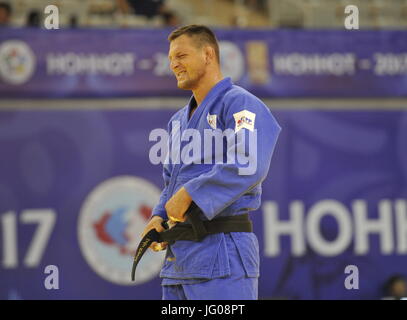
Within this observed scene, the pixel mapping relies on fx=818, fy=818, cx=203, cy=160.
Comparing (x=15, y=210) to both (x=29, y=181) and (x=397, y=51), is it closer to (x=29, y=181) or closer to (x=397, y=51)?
(x=29, y=181)

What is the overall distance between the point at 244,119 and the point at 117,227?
553 cm

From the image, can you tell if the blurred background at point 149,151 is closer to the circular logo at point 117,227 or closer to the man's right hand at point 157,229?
the circular logo at point 117,227

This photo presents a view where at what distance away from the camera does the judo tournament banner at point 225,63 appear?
9.20 m

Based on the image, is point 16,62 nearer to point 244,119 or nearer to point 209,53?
point 209,53

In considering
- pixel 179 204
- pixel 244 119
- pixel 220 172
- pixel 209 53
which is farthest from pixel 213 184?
pixel 209 53

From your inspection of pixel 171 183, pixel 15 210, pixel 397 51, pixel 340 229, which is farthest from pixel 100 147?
pixel 171 183

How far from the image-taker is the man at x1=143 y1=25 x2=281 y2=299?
157 inches

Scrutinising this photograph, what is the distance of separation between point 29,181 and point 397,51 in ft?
15.2

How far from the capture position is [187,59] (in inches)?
167

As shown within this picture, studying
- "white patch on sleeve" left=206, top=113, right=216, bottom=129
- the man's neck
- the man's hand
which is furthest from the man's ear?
the man's hand

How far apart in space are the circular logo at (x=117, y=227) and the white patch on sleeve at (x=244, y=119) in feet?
17.4

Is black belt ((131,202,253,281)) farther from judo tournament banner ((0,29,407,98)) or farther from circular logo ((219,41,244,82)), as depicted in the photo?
circular logo ((219,41,244,82))

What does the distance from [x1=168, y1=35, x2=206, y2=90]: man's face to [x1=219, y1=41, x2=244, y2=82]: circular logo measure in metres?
5.35

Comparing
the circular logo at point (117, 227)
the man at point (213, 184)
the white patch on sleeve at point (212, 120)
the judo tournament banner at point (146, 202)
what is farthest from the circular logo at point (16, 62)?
the white patch on sleeve at point (212, 120)
